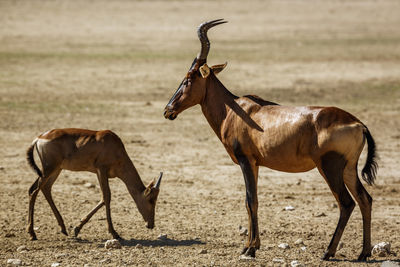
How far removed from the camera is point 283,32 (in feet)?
128

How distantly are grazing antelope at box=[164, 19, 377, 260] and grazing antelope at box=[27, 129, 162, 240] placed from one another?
1.52 metres

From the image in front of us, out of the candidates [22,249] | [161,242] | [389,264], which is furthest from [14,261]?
[389,264]

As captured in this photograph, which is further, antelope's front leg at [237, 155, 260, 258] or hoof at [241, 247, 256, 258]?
antelope's front leg at [237, 155, 260, 258]

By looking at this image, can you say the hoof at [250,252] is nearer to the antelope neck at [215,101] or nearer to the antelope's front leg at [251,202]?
the antelope's front leg at [251,202]

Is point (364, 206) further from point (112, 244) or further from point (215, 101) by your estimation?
point (112, 244)

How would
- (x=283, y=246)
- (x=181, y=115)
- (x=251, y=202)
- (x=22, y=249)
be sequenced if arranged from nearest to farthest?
(x=251, y=202), (x=22, y=249), (x=283, y=246), (x=181, y=115)

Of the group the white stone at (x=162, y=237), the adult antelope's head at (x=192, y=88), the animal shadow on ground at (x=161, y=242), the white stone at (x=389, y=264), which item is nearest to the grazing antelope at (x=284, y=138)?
the adult antelope's head at (x=192, y=88)

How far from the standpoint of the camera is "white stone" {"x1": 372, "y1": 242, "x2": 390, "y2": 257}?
9453mm

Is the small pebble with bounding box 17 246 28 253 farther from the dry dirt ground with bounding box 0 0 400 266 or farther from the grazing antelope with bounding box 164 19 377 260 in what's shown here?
the grazing antelope with bounding box 164 19 377 260

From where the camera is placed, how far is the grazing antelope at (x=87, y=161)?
1077 centimetres

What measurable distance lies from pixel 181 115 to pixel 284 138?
430 inches

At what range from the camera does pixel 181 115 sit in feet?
64.7

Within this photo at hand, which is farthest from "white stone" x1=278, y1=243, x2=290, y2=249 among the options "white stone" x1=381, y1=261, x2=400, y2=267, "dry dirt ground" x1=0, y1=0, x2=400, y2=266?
"white stone" x1=381, y1=261, x2=400, y2=267

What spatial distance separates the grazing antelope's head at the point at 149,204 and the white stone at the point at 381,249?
318 centimetres
